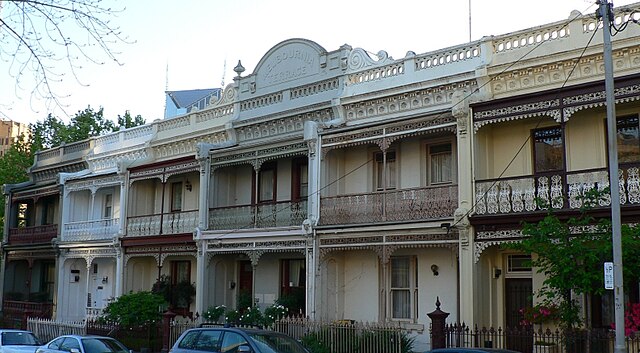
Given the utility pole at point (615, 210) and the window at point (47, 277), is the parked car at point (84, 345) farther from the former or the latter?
the window at point (47, 277)

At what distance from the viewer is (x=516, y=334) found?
676 inches

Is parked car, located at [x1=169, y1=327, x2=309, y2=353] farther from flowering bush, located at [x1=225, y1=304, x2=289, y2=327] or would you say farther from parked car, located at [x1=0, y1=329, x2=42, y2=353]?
flowering bush, located at [x1=225, y1=304, x2=289, y2=327]

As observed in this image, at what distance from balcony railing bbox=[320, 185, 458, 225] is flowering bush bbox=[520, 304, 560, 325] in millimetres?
3312

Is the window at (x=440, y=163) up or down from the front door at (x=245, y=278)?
up

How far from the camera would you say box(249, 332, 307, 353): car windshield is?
46.8ft

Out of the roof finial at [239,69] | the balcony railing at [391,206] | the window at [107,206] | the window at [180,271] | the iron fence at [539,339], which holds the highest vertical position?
the roof finial at [239,69]

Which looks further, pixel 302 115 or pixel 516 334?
pixel 302 115

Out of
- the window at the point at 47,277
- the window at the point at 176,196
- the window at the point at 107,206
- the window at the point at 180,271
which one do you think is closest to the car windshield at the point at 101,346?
the window at the point at 180,271

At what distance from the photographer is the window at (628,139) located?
18438mm

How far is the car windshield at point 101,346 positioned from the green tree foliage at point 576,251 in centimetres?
942

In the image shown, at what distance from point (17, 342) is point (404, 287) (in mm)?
11017

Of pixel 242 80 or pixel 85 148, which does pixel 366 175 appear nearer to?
pixel 242 80

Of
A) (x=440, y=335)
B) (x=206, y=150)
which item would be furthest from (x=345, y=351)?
(x=206, y=150)

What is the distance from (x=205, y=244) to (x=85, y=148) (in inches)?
468
